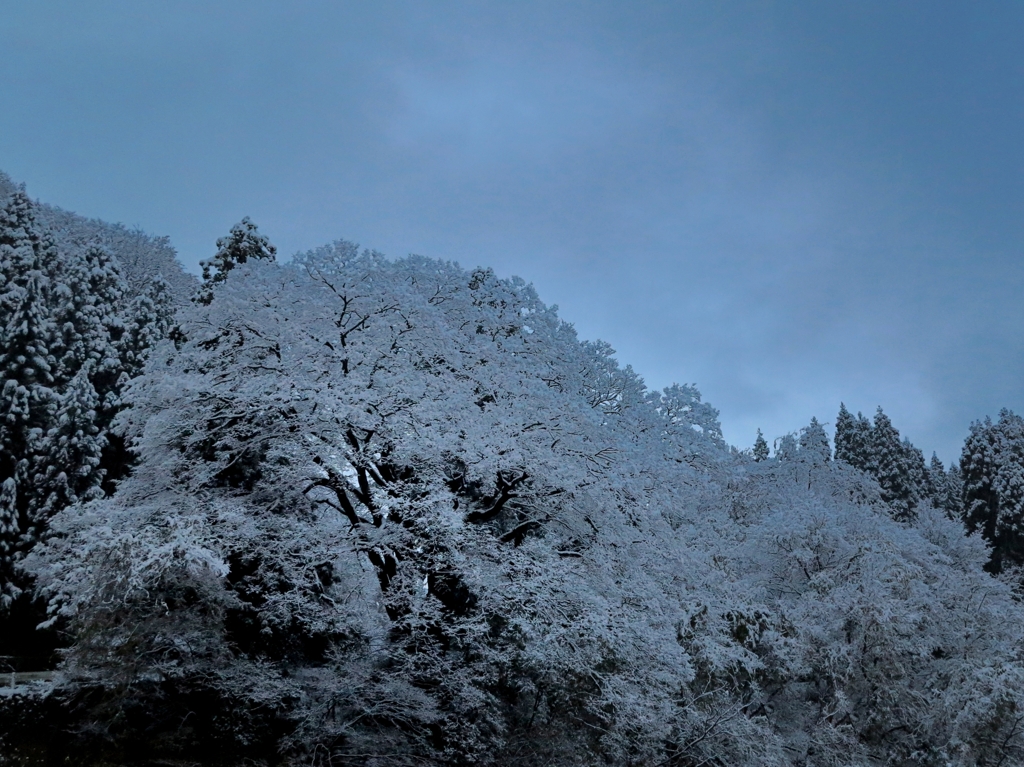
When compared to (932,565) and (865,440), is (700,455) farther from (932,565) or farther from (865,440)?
(865,440)

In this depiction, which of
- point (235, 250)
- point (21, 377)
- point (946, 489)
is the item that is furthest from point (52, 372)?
point (946, 489)

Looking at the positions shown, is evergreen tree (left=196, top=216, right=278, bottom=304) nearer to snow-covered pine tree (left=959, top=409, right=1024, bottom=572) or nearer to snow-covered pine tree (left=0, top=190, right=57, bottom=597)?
snow-covered pine tree (left=0, top=190, right=57, bottom=597)

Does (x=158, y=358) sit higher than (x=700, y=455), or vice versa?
(x=700, y=455)

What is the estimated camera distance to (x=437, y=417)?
10.5 meters

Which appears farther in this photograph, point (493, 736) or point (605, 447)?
point (605, 447)

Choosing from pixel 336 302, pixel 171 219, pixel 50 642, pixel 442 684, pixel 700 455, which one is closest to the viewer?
pixel 442 684

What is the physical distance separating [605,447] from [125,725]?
9.47 m

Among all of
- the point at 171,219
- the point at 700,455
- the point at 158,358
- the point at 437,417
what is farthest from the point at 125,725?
the point at 171,219

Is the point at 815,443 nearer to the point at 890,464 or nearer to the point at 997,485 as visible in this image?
the point at 997,485

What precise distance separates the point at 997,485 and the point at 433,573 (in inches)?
1316

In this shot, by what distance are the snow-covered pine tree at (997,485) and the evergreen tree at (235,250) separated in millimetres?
31867

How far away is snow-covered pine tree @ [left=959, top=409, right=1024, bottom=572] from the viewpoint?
3331cm

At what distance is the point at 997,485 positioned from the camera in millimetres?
34125

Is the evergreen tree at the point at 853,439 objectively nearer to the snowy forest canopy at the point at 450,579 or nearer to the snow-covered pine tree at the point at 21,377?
the snowy forest canopy at the point at 450,579
